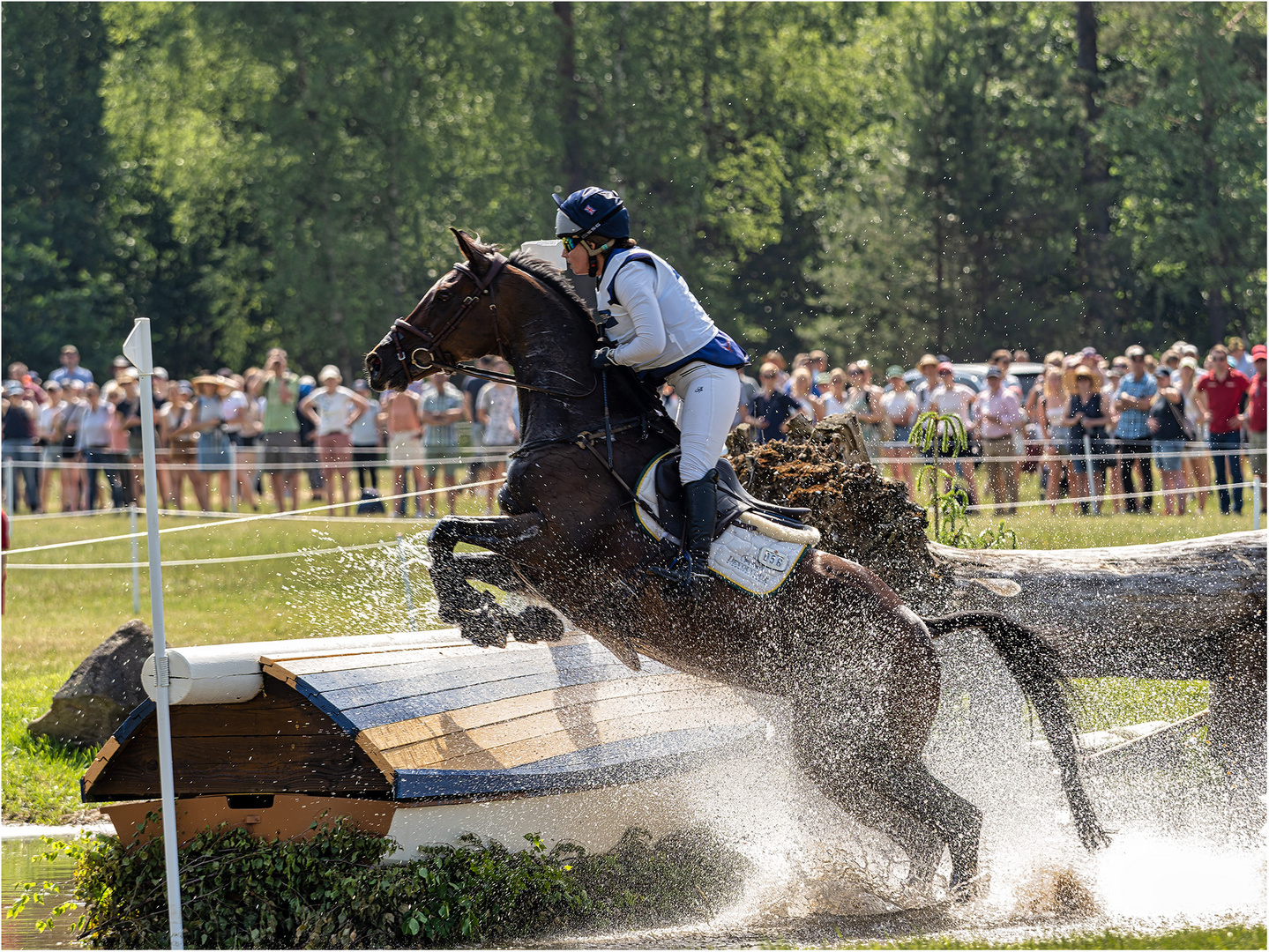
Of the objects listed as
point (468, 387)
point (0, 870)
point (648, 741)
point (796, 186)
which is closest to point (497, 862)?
point (648, 741)

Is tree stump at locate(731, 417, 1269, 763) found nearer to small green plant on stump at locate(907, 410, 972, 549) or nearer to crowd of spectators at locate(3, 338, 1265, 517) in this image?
small green plant on stump at locate(907, 410, 972, 549)

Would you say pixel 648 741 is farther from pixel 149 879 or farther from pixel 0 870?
pixel 0 870

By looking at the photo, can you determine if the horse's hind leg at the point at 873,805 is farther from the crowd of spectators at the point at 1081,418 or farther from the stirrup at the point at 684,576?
the crowd of spectators at the point at 1081,418

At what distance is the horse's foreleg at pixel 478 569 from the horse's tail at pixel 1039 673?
1807 millimetres

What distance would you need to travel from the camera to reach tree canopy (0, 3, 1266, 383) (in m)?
25.3

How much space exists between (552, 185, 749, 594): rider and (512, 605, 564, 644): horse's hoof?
0.53 meters

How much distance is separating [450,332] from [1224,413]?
371 inches

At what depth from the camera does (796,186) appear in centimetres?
3105

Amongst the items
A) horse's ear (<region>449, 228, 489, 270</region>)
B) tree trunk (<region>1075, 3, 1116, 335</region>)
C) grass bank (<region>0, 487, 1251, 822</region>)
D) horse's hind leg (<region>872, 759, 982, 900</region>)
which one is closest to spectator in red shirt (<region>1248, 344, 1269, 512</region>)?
grass bank (<region>0, 487, 1251, 822</region>)

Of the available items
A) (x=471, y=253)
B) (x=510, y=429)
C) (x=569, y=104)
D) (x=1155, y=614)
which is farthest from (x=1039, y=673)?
(x=569, y=104)

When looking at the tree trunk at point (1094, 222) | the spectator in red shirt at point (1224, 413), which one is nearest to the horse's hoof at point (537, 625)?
the spectator in red shirt at point (1224, 413)

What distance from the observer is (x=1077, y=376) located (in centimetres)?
1314

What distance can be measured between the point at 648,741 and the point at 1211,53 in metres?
23.5

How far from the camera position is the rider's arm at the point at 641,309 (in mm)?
5516
